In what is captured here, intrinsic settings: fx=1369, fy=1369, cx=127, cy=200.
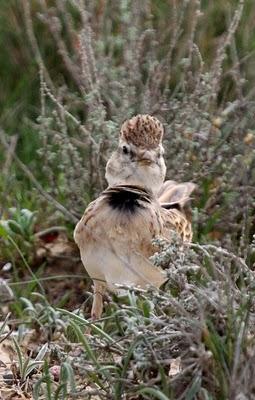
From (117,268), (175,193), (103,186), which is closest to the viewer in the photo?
(117,268)

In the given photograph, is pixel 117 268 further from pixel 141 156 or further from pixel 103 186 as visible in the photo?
pixel 103 186

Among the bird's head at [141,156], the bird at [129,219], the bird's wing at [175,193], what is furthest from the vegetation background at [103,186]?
the bird's head at [141,156]

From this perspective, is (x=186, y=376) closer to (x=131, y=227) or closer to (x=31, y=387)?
(x=31, y=387)

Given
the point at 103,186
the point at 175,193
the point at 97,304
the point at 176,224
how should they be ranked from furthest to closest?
1. the point at 103,186
2. the point at 175,193
3. the point at 176,224
4. the point at 97,304

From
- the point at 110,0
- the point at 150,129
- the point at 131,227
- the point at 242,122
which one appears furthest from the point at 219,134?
the point at 110,0

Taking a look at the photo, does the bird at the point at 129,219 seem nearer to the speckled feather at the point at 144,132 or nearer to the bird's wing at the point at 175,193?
the speckled feather at the point at 144,132

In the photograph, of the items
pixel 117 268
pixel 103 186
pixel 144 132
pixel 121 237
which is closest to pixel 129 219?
pixel 121 237

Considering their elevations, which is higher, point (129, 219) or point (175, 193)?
point (129, 219)

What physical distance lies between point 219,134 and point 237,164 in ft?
0.55

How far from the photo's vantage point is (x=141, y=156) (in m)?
5.11

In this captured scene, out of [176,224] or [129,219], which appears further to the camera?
[176,224]

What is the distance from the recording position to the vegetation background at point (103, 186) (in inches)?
137

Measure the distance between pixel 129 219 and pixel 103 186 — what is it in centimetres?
105

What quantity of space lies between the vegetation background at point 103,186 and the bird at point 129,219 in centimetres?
23
